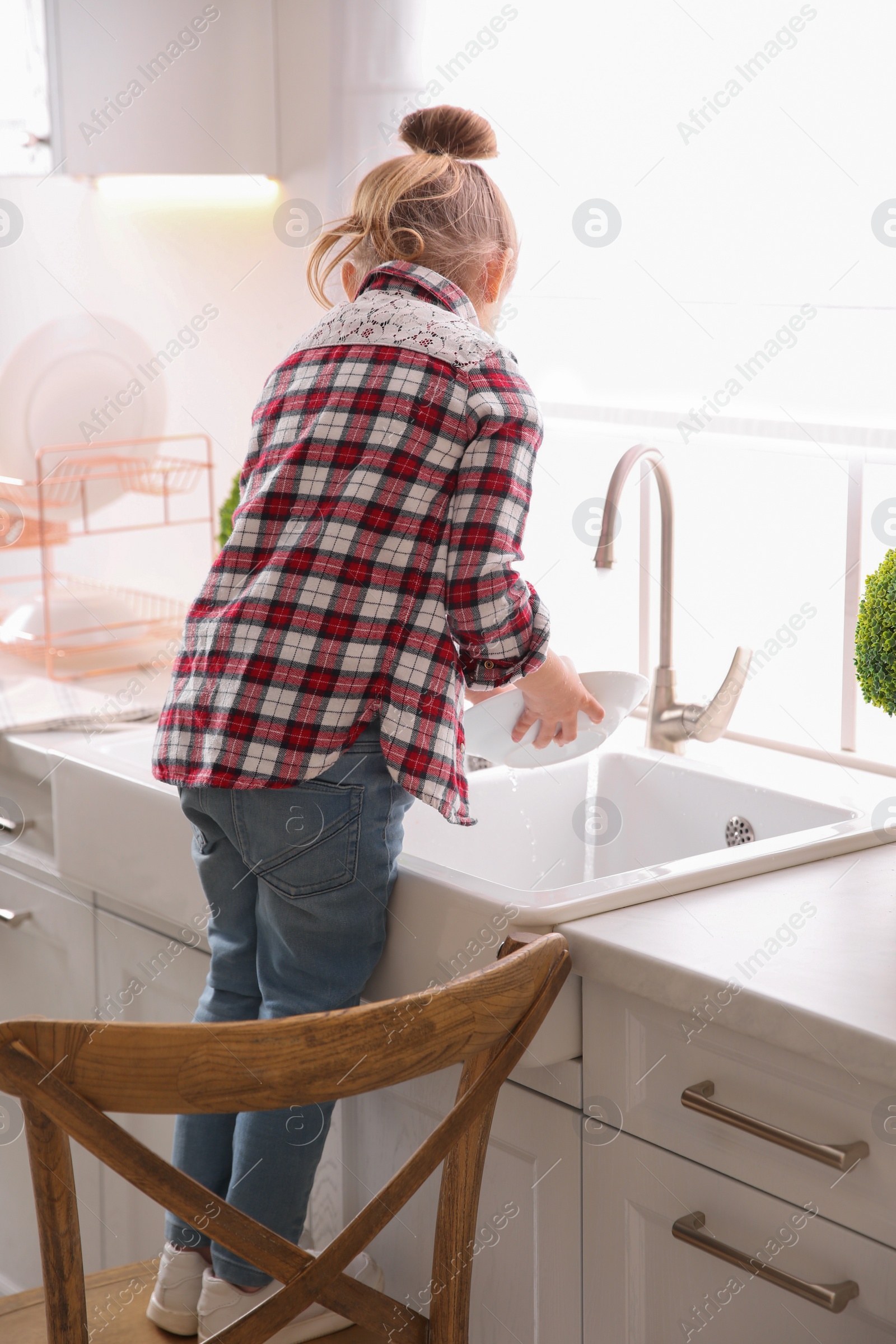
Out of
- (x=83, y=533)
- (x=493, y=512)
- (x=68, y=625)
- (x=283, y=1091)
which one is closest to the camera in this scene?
(x=283, y=1091)

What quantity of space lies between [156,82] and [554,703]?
118 centimetres

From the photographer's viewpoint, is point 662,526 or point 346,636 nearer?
point 346,636

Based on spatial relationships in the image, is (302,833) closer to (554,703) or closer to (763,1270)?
(554,703)

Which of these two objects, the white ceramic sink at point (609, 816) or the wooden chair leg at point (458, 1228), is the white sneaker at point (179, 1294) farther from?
the white ceramic sink at point (609, 816)

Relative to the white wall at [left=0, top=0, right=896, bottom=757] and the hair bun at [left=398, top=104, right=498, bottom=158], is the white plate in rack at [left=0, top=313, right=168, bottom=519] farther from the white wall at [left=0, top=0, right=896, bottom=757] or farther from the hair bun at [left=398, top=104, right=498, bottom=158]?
the hair bun at [left=398, top=104, right=498, bottom=158]

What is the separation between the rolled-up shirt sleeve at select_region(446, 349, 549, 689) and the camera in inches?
38.6

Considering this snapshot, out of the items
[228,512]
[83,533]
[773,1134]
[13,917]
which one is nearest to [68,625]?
[83,533]

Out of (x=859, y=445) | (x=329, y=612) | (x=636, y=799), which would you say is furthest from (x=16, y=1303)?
(x=859, y=445)

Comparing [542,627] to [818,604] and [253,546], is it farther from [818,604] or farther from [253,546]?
[818,604]

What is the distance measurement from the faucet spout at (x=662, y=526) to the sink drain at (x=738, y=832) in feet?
0.61

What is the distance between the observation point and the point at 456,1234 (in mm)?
916

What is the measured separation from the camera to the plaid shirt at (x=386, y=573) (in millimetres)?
990

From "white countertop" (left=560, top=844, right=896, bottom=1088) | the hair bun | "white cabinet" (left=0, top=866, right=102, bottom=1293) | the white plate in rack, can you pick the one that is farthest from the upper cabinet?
"white countertop" (left=560, top=844, right=896, bottom=1088)

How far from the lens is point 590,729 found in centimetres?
123
